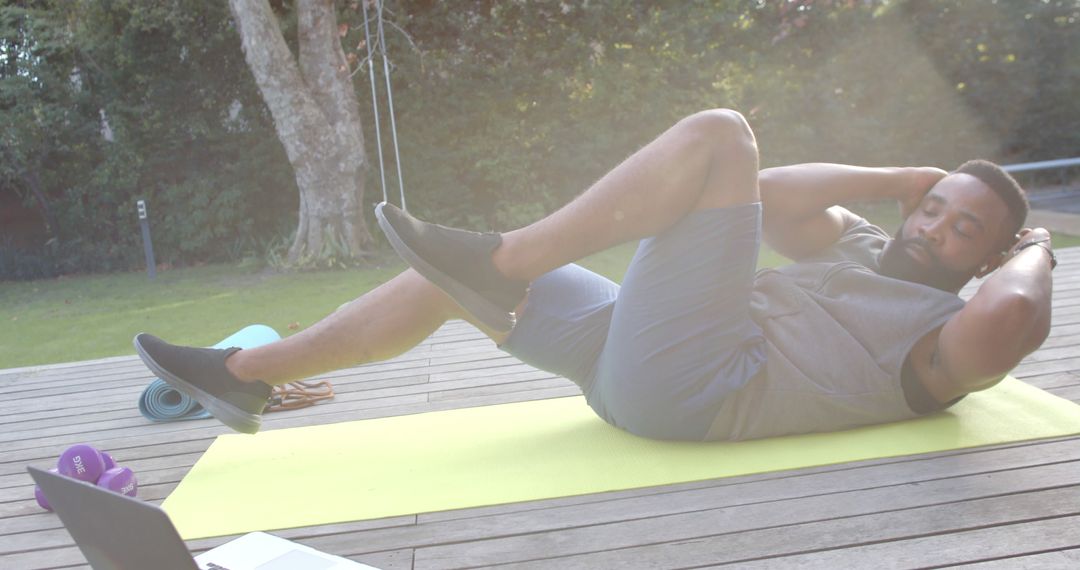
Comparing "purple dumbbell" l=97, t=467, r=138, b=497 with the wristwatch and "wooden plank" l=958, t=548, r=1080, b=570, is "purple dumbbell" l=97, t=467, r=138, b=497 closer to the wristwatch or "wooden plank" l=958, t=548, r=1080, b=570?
"wooden plank" l=958, t=548, r=1080, b=570

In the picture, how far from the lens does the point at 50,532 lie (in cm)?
183

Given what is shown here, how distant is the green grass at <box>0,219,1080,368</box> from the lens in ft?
16.0

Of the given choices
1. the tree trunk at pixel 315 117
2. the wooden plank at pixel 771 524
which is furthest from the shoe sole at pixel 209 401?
the tree trunk at pixel 315 117

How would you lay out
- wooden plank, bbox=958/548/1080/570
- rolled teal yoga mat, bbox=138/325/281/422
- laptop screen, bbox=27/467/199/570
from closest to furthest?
1. laptop screen, bbox=27/467/199/570
2. wooden plank, bbox=958/548/1080/570
3. rolled teal yoga mat, bbox=138/325/281/422

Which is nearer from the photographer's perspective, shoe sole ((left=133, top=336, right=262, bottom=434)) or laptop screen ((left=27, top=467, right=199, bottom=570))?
laptop screen ((left=27, top=467, right=199, bottom=570))

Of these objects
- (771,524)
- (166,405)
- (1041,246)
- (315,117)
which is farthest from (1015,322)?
(315,117)

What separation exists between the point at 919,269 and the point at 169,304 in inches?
201

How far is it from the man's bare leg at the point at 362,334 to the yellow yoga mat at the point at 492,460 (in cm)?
27

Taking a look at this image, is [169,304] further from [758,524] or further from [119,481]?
[758,524]

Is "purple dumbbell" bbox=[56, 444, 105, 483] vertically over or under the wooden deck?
over

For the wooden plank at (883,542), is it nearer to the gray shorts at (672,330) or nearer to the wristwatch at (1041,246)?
the gray shorts at (672,330)

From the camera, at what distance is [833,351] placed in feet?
6.15

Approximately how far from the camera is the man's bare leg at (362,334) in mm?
1862

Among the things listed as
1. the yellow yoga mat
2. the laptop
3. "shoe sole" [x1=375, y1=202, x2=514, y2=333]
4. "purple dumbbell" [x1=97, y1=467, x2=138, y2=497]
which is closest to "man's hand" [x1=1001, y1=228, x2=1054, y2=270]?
the yellow yoga mat
